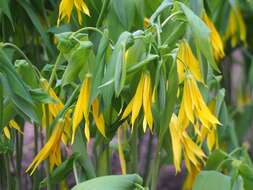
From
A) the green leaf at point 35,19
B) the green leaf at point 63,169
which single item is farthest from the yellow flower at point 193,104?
the green leaf at point 35,19

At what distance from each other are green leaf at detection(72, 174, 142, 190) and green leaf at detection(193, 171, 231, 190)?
16cm

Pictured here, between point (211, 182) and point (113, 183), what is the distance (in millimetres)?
224

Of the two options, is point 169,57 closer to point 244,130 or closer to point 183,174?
point 244,130

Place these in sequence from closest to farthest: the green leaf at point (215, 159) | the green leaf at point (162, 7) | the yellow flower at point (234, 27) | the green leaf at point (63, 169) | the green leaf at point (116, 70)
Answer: the green leaf at point (116, 70) < the green leaf at point (162, 7) < the green leaf at point (63, 169) < the green leaf at point (215, 159) < the yellow flower at point (234, 27)

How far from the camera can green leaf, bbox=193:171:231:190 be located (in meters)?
1.21

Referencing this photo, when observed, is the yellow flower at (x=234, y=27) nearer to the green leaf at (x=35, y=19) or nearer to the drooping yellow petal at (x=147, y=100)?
the green leaf at (x=35, y=19)

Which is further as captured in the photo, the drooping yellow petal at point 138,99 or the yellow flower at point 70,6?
the yellow flower at point 70,6

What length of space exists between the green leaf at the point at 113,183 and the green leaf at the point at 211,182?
0.16 m

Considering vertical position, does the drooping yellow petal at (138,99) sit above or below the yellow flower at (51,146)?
above

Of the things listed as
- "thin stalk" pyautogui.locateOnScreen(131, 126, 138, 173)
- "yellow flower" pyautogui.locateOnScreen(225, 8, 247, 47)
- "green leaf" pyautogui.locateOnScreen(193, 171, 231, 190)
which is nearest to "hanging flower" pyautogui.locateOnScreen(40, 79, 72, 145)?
"thin stalk" pyautogui.locateOnScreen(131, 126, 138, 173)

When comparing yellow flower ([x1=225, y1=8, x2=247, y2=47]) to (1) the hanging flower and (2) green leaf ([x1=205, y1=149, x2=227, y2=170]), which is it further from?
(1) the hanging flower

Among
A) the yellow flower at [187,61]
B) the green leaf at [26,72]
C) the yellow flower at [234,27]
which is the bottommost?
the yellow flower at [234,27]

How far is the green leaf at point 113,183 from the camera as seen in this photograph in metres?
1.05

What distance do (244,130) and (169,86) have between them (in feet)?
3.64
